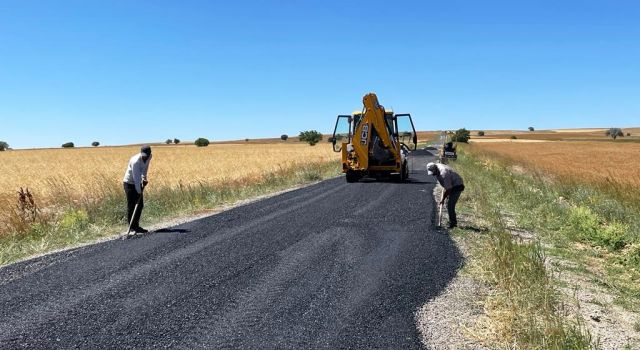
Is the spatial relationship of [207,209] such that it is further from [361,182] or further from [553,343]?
[553,343]

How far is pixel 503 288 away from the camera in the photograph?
6227 millimetres

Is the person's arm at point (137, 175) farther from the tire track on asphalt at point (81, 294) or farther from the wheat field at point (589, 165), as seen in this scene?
the wheat field at point (589, 165)

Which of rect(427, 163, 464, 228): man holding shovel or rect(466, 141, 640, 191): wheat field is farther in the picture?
rect(466, 141, 640, 191): wheat field

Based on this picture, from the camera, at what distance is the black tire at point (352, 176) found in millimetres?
20719

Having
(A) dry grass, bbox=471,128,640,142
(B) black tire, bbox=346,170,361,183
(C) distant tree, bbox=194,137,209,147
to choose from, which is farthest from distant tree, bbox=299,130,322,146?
(B) black tire, bbox=346,170,361,183

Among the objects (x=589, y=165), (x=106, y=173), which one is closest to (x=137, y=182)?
(x=106, y=173)

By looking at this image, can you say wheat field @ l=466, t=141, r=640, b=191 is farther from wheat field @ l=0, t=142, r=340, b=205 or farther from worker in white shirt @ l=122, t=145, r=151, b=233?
wheat field @ l=0, t=142, r=340, b=205

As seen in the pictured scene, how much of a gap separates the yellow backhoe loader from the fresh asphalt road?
9267mm

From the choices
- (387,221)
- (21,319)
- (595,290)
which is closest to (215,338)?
(21,319)

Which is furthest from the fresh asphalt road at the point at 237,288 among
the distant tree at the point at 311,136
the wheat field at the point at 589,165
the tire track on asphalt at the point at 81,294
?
the distant tree at the point at 311,136

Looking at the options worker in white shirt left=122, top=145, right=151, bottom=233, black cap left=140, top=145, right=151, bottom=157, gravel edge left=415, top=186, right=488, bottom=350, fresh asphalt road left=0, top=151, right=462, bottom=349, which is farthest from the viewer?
worker in white shirt left=122, top=145, right=151, bottom=233

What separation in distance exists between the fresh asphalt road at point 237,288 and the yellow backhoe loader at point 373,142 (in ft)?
30.4

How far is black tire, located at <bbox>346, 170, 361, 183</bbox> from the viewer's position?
68.0 ft

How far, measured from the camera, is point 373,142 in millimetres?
20219
